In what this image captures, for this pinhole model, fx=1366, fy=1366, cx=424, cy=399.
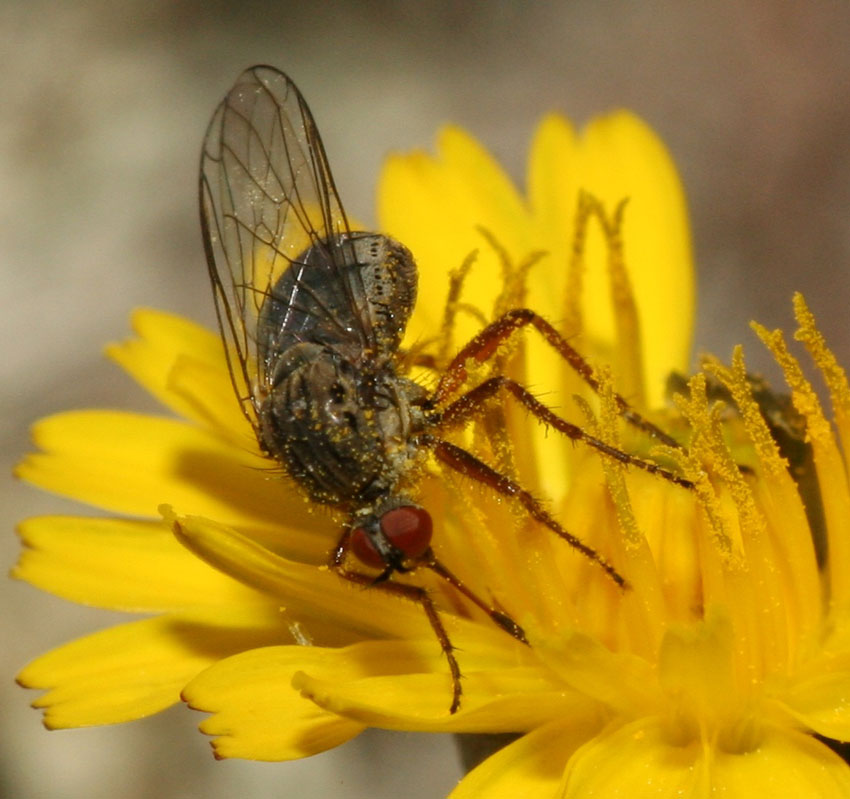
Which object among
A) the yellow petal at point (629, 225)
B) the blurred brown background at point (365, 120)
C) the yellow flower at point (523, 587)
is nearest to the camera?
the yellow flower at point (523, 587)

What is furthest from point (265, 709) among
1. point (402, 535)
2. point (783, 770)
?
point (783, 770)

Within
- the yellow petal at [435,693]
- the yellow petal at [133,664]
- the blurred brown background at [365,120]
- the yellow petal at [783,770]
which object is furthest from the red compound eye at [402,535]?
the blurred brown background at [365,120]

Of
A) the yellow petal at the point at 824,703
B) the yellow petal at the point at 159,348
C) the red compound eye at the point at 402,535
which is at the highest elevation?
the yellow petal at the point at 159,348

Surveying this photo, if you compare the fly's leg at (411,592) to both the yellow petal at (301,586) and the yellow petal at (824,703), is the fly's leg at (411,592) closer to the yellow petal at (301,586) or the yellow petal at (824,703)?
the yellow petal at (301,586)

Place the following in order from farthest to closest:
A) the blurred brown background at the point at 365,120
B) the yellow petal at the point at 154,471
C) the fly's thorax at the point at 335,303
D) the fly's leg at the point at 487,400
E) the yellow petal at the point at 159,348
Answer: the blurred brown background at the point at 365,120
the yellow petal at the point at 159,348
the yellow petal at the point at 154,471
the fly's thorax at the point at 335,303
the fly's leg at the point at 487,400

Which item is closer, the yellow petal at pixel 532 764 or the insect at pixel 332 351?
the yellow petal at pixel 532 764

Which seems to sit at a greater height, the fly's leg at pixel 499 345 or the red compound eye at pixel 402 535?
the fly's leg at pixel 499 345

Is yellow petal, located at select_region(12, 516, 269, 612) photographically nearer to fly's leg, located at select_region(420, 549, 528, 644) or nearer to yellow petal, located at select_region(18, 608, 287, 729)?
yellow petal, located at select_region(18, 608, 287, 729)

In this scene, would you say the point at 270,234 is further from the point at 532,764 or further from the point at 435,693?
the point at 532,764

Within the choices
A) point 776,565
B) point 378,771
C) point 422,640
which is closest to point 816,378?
point 378,771
